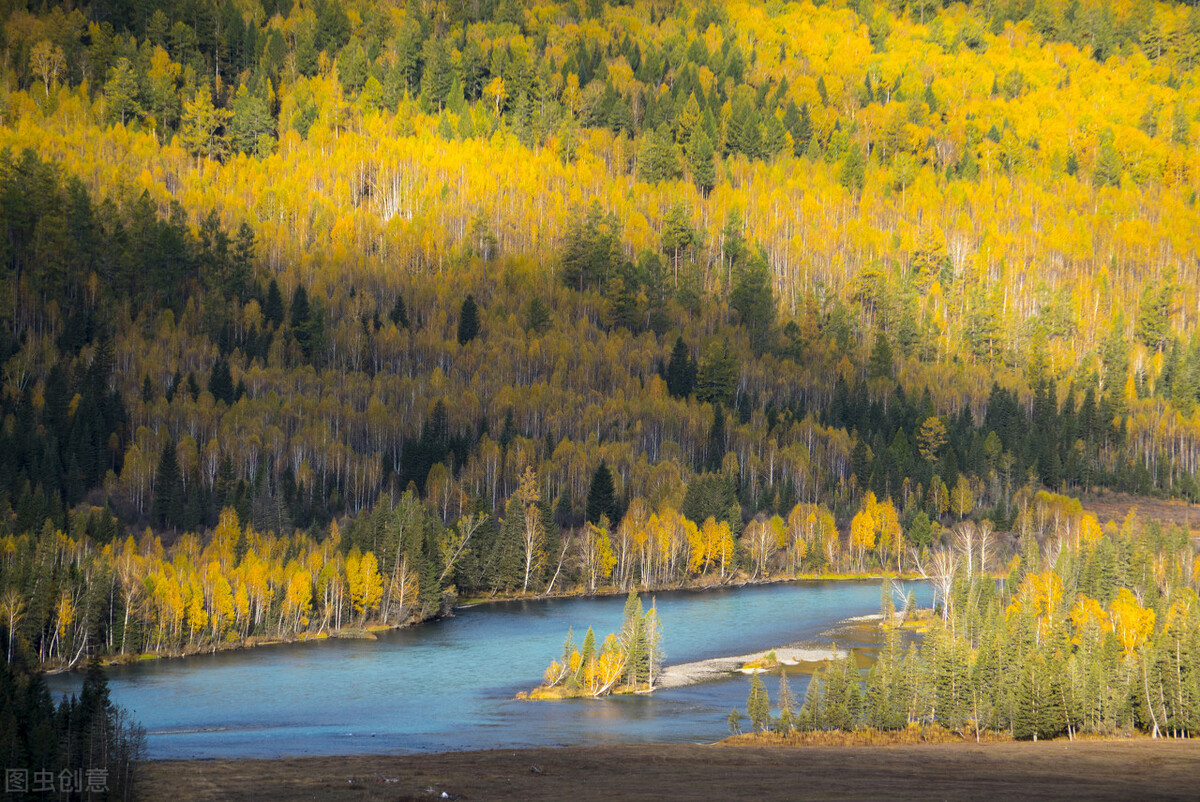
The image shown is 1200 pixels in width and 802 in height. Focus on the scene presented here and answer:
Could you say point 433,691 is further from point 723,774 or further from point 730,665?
point 723,774

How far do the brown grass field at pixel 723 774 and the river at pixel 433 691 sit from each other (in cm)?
598

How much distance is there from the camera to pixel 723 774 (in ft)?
157

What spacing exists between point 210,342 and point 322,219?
147 feet

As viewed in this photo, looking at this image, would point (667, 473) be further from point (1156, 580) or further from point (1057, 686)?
point (1057, 686)

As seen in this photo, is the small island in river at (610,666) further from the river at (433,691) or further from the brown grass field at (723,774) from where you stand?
the brown grass field at (723,774)

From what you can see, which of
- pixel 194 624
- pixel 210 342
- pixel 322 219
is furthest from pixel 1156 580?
pixel 322 219

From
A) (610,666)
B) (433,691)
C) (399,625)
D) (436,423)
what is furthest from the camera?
(436,423)

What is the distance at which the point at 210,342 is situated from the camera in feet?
515

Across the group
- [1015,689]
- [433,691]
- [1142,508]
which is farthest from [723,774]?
[1142,508]

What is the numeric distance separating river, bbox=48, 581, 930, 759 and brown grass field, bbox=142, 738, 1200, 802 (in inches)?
235

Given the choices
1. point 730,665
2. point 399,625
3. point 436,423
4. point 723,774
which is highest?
point 436,423

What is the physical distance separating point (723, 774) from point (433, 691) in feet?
99.2

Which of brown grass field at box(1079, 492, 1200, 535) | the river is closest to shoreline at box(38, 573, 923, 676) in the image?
the river

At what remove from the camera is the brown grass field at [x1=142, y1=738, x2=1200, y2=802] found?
44094 millimetres
